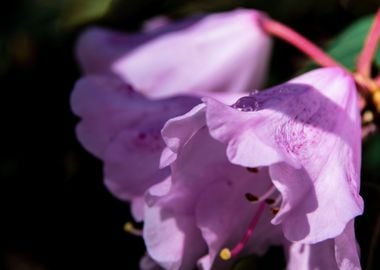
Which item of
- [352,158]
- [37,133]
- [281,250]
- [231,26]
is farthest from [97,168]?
[352,158]

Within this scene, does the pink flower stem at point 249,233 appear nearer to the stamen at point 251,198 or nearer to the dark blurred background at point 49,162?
the stamen at point 251,198

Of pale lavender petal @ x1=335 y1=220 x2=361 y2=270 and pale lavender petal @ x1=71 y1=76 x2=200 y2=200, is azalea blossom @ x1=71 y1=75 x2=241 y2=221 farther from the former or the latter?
pale lavender petal @ x1=335 y1=220 x2=361 y2=270

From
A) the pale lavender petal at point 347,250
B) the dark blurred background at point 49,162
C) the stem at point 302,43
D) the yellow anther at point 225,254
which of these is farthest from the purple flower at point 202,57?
the pale lavender petal at point 347,250

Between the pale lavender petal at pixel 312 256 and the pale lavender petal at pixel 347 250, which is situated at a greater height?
the pale lavender petal at pixel 347 250

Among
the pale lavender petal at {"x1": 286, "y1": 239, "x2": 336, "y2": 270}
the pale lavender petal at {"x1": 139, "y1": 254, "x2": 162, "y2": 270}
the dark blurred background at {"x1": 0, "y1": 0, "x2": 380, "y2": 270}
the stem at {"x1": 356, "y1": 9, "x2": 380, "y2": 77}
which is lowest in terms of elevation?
the dark blurred background at {"x1": 0, "y1": 0, "x2": 380, "y2": 270}

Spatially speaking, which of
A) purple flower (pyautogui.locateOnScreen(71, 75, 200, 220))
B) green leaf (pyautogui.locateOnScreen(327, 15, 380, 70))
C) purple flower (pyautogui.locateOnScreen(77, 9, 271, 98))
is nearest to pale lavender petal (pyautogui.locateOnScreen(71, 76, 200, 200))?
purple flower (pyautogui.locateOnScreen(71, 75, 200, 220))
